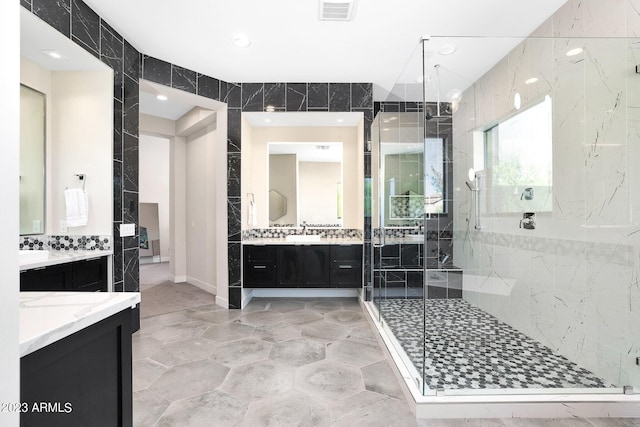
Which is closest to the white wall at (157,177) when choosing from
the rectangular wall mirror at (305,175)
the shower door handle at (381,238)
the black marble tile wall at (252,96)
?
the rectangular wall mirror at (305,175)

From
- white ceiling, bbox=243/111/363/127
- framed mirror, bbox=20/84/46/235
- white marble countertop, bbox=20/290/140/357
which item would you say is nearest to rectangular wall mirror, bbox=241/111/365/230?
white ceiling, bbox=243/111/363/127

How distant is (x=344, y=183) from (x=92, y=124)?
3.02 m

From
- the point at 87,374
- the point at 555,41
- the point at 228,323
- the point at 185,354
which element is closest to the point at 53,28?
the point at 87,374

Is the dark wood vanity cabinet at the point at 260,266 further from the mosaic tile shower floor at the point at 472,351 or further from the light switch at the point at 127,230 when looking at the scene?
the mosaic tile shower floor at the point at 472,351

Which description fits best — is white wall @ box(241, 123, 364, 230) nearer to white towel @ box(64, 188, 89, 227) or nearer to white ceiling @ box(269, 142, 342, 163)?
white ceiling @ box(269, 142, 342, 163)

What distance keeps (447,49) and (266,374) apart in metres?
2.97

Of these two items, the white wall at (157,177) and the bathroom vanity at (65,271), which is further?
the white wall at (157,177)

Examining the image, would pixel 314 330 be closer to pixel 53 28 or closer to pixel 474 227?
pixel 474 227

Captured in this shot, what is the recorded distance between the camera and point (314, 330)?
308cm

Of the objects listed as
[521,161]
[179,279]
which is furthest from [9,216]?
[179,279]

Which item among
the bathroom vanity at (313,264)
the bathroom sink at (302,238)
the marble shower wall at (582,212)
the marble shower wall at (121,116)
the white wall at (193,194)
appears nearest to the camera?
the marble shower wall at (582,212)

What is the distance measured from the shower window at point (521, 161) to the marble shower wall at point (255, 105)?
1.43m

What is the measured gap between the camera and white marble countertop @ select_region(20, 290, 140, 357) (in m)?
0.75

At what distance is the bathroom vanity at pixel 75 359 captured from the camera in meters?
Answer: 0.76
